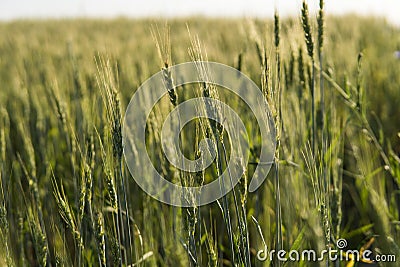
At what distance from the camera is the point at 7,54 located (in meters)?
4.72

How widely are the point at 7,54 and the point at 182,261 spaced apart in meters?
4.72

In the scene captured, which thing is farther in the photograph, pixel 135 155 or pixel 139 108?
pixel 139 108

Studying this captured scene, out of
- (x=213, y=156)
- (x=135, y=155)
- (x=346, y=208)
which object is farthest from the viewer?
(x=346, y=208)

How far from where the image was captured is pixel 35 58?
3729mm

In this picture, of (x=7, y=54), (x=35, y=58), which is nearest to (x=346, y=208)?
(x=35, y=58)

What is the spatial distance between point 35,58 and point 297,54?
309 centimetres

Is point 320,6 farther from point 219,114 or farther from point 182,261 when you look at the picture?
point 182,261

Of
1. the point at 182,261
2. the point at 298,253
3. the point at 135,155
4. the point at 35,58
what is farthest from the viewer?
the point at 35,58

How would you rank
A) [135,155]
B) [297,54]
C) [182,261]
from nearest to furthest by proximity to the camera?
[182,261]
[135,155]
[297,54]

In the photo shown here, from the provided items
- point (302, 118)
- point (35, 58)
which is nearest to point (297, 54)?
point (302, 118)

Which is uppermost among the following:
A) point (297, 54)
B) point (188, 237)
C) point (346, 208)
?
point (297, 54)

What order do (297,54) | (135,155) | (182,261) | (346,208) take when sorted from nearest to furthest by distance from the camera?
(182,261)
(135,155)
(297,54)
(346,208)

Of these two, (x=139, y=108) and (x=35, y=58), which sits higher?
(x=35, y=58)

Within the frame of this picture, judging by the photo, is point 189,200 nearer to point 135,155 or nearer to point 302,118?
point 135,155
